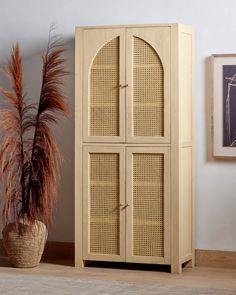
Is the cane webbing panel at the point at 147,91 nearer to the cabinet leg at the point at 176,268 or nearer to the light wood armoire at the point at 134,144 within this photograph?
the light wood armoire at the point at 134,144

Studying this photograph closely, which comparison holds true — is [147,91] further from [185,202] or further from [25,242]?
[25,242]

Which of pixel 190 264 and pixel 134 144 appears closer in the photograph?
pixel 134 144

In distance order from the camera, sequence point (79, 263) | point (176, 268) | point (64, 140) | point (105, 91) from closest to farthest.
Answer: point (176, 268) < point (105, 91) < point (79, 263) < point (64, 140)

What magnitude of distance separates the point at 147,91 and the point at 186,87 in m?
0.31

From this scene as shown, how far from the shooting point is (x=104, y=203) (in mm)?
5719

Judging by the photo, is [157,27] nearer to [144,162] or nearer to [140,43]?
[140,43]

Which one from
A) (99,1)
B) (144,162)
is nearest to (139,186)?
(144,162)

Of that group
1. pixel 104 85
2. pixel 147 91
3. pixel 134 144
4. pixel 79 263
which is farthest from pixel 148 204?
pixel 104 85

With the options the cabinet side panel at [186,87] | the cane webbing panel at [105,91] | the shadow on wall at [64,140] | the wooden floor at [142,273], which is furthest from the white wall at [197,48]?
the cane webbing panel at [105,91]

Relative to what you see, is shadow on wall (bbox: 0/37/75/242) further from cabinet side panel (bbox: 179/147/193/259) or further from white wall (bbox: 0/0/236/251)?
cabinet side panel (bbox: 179/147/193/259)

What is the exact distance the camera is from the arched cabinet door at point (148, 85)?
Answer: 5.55m

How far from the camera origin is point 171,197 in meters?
5.57

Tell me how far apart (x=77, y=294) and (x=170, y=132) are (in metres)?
1.39

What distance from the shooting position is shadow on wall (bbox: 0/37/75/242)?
614cm
